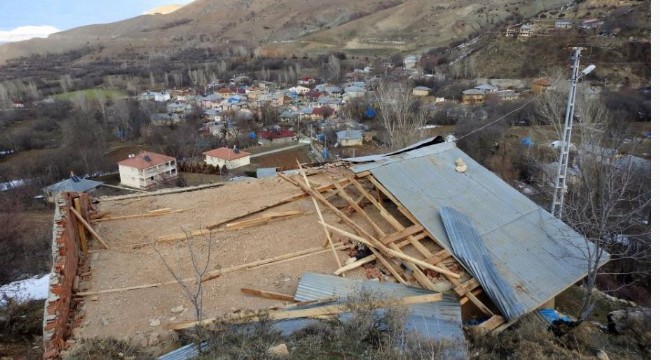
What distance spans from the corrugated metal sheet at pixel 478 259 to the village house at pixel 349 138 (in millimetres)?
26218

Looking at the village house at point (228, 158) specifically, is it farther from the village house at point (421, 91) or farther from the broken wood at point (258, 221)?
the village house at point (421, 91)

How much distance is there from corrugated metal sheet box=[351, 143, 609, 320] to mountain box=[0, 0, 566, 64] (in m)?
69.9

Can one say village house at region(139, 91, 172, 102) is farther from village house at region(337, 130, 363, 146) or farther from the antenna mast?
the antenna mast

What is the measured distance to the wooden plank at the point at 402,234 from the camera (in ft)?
20.9

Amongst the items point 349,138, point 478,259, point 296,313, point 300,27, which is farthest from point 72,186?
point 300,27

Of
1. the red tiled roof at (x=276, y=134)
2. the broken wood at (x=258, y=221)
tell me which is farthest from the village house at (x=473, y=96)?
the broken wood at (x=258, y=221)

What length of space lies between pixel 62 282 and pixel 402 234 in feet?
15.1

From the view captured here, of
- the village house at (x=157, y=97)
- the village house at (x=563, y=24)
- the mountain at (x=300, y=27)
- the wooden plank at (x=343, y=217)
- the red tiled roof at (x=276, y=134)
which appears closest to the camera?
the wooden plank at (x=343, y=217)

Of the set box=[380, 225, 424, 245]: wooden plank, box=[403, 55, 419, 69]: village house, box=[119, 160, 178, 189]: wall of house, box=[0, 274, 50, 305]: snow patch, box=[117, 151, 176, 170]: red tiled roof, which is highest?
box=[403, 55, 419, 69]: village house

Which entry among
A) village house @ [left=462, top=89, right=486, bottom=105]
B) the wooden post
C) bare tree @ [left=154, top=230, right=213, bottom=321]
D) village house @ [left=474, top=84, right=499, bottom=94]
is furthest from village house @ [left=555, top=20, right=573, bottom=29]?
the wooden post

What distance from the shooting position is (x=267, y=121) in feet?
144

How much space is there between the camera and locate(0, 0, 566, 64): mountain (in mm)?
83000

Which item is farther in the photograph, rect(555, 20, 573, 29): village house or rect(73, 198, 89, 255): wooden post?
rect(555, 20, 573, 29): village house

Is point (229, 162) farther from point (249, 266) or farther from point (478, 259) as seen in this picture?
point (478, 259)
